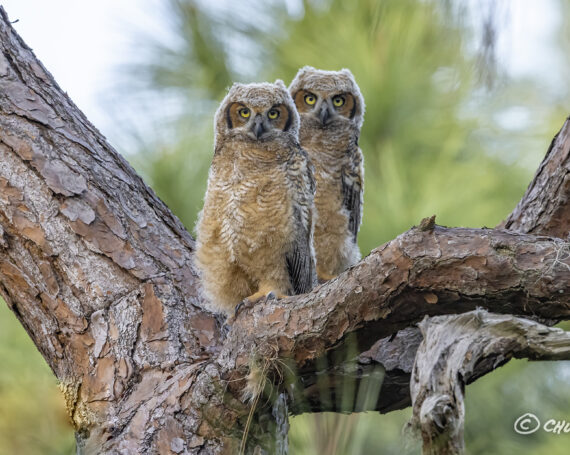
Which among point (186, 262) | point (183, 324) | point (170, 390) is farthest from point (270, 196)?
point (170, 390)

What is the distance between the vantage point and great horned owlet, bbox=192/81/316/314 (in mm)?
2904

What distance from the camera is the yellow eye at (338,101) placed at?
3.57m

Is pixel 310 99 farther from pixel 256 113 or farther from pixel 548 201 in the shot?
pixel 548 201

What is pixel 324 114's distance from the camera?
3660mm

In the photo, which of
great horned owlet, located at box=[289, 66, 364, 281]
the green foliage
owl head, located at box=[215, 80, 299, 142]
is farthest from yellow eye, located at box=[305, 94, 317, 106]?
the green foliage

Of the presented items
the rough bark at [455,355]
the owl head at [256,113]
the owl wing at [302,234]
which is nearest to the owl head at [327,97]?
the owl head at [256,113]

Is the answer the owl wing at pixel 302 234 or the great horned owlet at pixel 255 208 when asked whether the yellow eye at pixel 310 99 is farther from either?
the owl wing at pixel 302 234

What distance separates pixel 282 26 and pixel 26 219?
1361mm

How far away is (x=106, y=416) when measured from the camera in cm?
246

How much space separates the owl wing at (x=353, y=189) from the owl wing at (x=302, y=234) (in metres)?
0.41

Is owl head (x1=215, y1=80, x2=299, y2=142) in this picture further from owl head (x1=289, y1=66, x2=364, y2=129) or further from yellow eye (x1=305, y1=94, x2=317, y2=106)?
yellow eye (x1=305, y1=94, x2=317, y2=106)

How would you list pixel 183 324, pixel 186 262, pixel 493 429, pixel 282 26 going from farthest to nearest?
pixel 282 26 < pixel 186 262 < pixel 183 324 < pixel 493 429

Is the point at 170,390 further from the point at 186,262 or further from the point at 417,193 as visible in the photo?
the point at 417,193

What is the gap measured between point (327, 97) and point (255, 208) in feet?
3.12
